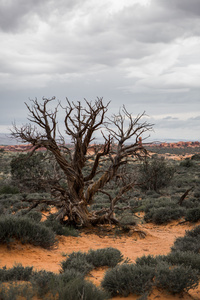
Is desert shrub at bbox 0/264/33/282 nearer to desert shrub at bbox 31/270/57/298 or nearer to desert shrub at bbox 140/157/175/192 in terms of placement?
desert shrub at bbox 31/270/57/298

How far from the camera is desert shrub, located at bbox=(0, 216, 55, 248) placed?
6.43 meters

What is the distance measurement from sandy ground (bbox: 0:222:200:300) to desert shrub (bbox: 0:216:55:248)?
184 millimetres

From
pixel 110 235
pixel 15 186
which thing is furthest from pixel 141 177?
pixel 110 235

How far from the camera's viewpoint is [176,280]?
398 centimetres

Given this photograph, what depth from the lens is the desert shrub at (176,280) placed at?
12.9 ft

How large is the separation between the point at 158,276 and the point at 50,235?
408cm

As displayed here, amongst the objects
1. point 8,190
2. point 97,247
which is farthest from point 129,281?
point 8,190

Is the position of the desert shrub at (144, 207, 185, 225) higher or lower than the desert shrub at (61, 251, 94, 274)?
lower

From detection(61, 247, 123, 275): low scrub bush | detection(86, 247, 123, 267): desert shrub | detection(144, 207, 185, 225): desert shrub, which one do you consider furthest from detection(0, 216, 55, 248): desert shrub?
detection(144, 207, 185, 225): desert shrub

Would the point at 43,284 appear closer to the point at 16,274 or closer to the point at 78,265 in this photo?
the point at 16,274

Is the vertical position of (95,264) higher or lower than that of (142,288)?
lower

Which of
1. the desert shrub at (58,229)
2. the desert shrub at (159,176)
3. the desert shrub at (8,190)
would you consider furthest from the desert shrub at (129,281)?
the desert shrub at (8,190)

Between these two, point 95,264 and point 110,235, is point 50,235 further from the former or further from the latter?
point 110,235

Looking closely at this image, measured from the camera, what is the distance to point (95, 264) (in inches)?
220
